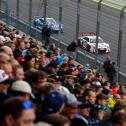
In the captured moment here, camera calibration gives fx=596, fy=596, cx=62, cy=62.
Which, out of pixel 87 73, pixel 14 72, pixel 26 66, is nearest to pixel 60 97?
pixel 14 72

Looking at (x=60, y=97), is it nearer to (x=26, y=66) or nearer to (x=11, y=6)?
(x=26, y=66)

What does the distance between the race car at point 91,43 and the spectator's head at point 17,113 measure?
1806cm

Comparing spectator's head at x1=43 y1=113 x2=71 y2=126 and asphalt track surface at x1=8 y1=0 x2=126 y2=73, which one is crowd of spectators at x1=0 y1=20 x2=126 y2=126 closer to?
spectator's head at x1=43 y1=113 x2=71 y2=126

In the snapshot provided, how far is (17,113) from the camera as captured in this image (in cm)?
520

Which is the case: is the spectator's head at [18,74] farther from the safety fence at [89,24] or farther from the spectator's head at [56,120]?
the safety fence at [89,24]

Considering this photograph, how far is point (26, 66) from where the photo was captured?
1141 cm

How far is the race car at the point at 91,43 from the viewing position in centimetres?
2414

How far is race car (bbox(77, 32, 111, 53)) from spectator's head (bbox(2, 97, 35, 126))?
59.3ft

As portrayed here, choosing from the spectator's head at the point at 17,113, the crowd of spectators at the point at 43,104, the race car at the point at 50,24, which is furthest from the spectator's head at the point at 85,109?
the race car at the point at 50,24

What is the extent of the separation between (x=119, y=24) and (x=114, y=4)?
135cm

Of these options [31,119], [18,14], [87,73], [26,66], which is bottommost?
[18,14]

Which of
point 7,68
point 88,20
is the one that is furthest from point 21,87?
point 88,20

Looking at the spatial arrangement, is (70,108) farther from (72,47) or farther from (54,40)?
(54,40)

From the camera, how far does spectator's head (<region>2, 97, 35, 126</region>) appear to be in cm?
518
